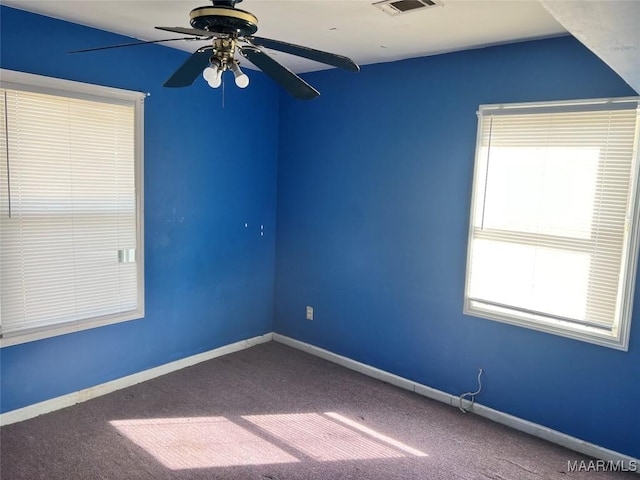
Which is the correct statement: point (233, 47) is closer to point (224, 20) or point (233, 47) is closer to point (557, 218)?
point (224, 20)

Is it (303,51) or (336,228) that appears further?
(336,228)

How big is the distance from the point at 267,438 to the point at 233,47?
216cm

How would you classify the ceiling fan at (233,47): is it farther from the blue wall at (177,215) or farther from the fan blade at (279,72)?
the blue wall at (177,215)

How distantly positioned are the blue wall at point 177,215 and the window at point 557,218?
189cm

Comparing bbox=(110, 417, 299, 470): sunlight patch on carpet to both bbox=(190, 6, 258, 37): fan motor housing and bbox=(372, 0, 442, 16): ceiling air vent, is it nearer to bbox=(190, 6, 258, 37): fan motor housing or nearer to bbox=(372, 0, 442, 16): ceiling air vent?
bbox=(190, 6, 258, 37): fan motor housing

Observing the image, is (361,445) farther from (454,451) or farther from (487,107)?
(487,107)

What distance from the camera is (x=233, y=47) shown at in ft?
6.01

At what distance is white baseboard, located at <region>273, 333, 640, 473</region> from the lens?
2684 millimetres

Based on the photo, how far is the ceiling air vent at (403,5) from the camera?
7.31 feet

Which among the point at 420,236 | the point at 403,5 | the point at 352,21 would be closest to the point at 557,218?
the point at 420,236

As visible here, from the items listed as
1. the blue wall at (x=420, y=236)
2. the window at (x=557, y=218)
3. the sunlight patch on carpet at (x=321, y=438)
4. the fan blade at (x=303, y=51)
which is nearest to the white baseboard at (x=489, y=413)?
the blue wall at (x=420, y=236)

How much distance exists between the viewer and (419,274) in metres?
3.40

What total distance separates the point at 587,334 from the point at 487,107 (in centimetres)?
149

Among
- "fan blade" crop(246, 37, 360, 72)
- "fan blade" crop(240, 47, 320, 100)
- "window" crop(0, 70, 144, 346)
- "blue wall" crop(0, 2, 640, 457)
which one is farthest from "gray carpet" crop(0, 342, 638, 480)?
"fan blade" crop(246, 37, 360, 72)
